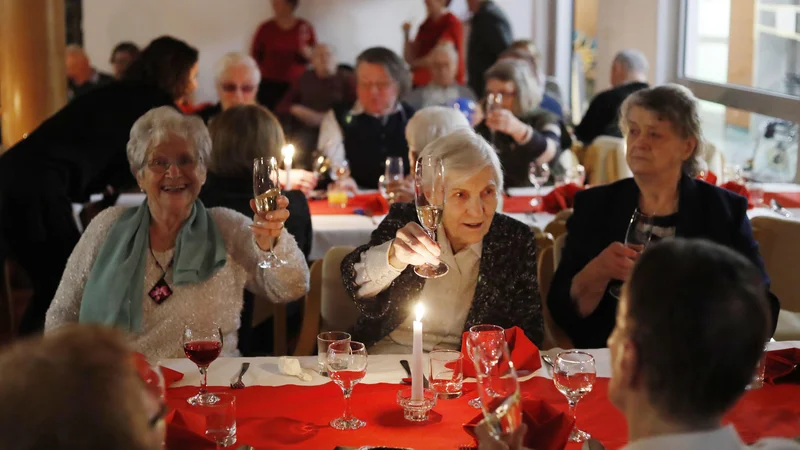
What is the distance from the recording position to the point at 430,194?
2.45 metres

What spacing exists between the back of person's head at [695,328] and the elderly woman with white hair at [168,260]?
1.54m

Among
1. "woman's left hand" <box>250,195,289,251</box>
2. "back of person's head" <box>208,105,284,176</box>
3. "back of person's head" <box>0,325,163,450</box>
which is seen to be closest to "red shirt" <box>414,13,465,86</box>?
"back of person's head" <box>208,105,284,176</box>

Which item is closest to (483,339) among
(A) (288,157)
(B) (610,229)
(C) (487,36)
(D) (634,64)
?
(B) (610,229)

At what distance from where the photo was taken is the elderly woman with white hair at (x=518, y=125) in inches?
216

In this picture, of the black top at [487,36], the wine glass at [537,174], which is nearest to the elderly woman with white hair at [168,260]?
the wine glass at [537,174]

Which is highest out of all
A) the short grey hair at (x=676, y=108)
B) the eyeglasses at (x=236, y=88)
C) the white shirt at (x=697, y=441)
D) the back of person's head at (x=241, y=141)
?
the short grey hair at (x=676, y=108)

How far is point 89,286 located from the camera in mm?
2834

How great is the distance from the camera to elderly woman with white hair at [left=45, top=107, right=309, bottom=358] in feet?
9.27

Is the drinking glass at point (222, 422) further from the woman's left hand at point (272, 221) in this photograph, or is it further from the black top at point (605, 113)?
the black top at point (605, 113)

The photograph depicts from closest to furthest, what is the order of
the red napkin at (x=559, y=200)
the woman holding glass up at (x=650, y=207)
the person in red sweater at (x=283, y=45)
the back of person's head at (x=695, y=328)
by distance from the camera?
the back of person's head at (x=695, y=328) → the woman holding glass up at (x=650, y=207) → the red napkin at (x=559, y=200) → the person in red sweater at (x=283, y=45)

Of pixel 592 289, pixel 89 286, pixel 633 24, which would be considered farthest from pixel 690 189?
pixel 633 24

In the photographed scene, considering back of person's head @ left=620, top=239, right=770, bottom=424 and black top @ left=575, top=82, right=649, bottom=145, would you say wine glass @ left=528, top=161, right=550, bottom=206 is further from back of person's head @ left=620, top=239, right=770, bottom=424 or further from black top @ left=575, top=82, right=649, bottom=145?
back of person's head @ left=620, top=239, right=770, bottom=424

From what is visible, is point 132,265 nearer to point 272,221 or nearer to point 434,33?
point 272,221

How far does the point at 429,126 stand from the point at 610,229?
1.38 meters
